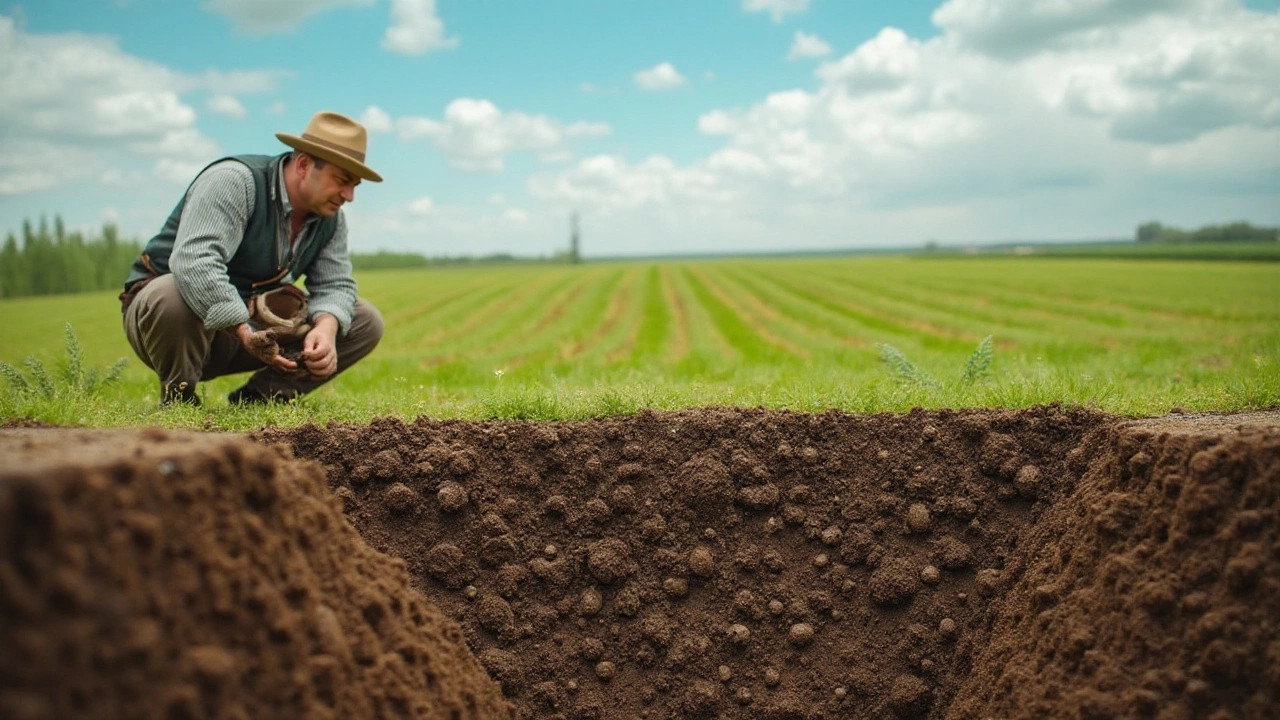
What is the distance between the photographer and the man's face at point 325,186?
4.62 metres

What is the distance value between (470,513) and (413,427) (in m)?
0.55

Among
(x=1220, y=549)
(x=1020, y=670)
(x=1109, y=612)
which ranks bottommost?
A: (x=1020, y=670)

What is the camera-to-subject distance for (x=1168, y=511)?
276 cm

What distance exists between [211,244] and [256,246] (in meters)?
0.35

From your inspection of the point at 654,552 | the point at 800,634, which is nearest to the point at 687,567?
the point at 654,552

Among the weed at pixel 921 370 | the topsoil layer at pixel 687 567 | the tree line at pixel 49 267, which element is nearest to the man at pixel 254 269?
the topsoil layer at pixel 687 567

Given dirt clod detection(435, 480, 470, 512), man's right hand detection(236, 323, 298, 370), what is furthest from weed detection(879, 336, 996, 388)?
man's right hand detection(236, 323, 298, 370)

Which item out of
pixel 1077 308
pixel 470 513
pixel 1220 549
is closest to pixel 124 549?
pixel 470 513

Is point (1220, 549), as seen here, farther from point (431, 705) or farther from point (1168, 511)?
point (431, 705)

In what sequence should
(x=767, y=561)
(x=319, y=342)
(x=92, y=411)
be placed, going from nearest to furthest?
(x=767, y=561)
(x=92, y=411)
(x=319, y=342)

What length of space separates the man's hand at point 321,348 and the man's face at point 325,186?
26.8 inches

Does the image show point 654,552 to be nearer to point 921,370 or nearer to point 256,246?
point 921,370

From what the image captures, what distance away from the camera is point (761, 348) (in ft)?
52.6

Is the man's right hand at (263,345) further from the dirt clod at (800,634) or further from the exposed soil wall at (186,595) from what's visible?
the dirt clod at (800,634)
